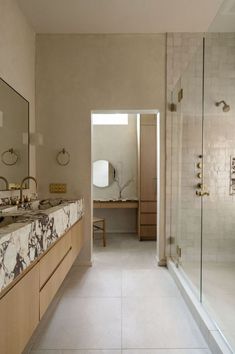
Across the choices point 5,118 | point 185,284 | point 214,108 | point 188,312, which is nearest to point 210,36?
point 214,108

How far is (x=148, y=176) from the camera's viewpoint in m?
4.25

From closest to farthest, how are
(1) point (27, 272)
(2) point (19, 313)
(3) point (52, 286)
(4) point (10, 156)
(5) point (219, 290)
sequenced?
(2) point (19, 313), (1) point (27, 272), (3) point (52, 286), (5) point (219, 290), (4) point (10, 156)

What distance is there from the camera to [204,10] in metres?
2.61

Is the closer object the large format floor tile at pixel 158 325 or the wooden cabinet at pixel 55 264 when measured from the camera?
the wooden cabinet at pixel 55 264

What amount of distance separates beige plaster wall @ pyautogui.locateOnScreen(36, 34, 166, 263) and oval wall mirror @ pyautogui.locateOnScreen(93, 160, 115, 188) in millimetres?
1838

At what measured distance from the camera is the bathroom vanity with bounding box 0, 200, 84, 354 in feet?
3.35

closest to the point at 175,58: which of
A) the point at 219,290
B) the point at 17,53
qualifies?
the point at 17,53

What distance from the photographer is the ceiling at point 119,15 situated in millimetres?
2502

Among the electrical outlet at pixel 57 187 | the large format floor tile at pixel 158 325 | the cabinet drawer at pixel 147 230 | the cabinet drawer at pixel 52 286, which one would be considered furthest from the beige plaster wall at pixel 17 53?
the cabinet drawer at pixel 147 230

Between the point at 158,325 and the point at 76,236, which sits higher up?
the point at 76,236

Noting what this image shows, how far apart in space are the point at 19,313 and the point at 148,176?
3297 mm

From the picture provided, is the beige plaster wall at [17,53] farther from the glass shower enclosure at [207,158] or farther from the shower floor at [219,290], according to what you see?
the shower floor at [219,290]

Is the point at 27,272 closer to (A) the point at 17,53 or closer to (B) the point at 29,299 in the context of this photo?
(B) the point at 29,299

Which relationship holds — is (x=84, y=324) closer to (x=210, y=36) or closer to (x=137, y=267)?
(x=137, y=267)
